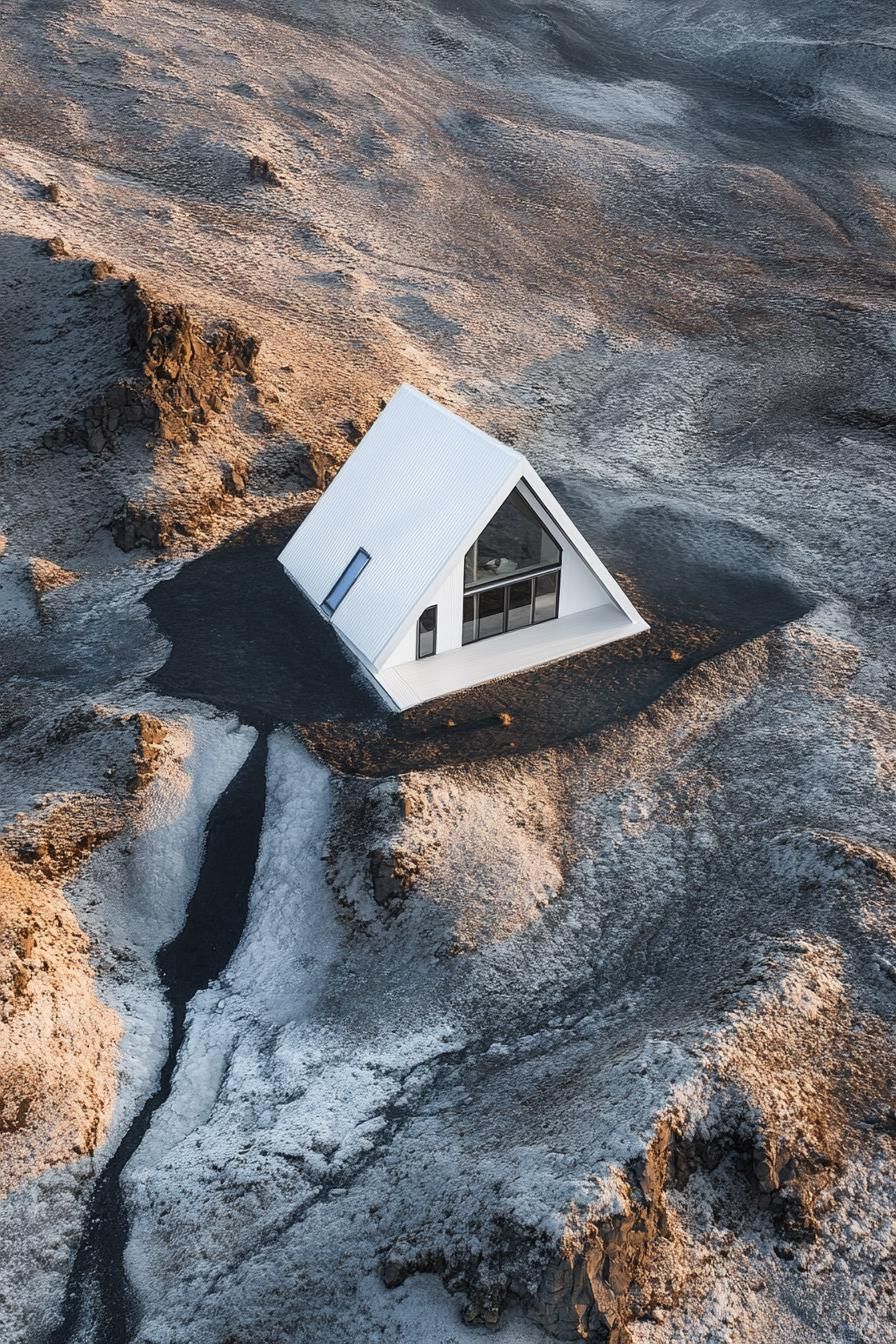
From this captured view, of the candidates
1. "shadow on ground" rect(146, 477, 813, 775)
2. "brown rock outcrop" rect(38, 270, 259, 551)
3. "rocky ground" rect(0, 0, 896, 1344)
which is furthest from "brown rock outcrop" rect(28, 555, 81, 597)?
"shadow on ground" rect(146, 477, 813, 775)

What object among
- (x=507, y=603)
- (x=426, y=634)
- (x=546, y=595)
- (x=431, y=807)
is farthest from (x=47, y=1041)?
(x=546, y=595)

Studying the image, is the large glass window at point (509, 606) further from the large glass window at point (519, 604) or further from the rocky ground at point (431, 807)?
the rocky ground at point (431, 807)

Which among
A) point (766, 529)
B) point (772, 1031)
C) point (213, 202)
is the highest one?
point (213, 202)

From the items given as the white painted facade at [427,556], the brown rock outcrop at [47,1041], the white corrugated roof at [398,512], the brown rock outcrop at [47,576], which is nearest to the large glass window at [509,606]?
the white painted facade at [427,556]

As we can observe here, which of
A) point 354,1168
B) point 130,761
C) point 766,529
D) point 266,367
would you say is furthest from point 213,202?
point 354,1168

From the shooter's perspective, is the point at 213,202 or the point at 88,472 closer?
the point at 88,472

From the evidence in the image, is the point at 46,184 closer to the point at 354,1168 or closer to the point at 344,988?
the point at 344,988
